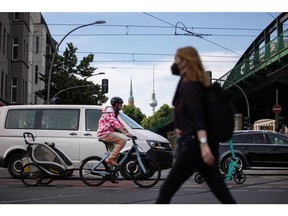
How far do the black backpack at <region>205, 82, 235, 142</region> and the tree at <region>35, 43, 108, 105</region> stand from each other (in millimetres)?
3623

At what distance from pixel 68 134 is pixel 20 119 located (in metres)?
Result: 1.29

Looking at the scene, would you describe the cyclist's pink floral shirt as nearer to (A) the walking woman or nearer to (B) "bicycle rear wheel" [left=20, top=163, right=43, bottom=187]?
(B) "bicycle rear wheel" [left=20, top=163, right=43, bottom=187]

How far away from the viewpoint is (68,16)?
7.99 metres

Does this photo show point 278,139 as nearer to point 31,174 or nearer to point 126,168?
point 126,168

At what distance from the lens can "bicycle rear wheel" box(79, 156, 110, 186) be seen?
1066 cm

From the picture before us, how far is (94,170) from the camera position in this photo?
10656 millimetres

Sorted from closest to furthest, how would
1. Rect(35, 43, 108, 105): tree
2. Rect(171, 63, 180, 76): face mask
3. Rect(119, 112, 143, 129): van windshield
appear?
Rect(171, 63, 180, 76): face mask
Rect(35, 43, 108, 105): tree
Rect(119, 112, 143, 129): van windshield

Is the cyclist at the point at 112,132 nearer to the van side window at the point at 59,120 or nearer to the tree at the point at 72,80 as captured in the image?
the tree at the point at 72,80

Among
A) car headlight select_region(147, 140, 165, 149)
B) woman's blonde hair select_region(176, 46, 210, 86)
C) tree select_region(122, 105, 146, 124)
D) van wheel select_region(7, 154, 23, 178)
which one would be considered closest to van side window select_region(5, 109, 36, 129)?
van wheel select_region(7, 154, 23, 178)

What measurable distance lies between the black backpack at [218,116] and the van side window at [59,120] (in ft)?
24.4

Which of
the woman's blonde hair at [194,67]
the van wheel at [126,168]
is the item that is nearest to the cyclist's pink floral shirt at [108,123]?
the van wheel at [126,168]

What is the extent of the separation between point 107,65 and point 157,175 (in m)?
3.50

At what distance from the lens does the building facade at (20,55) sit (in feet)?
Answer: 30.4
